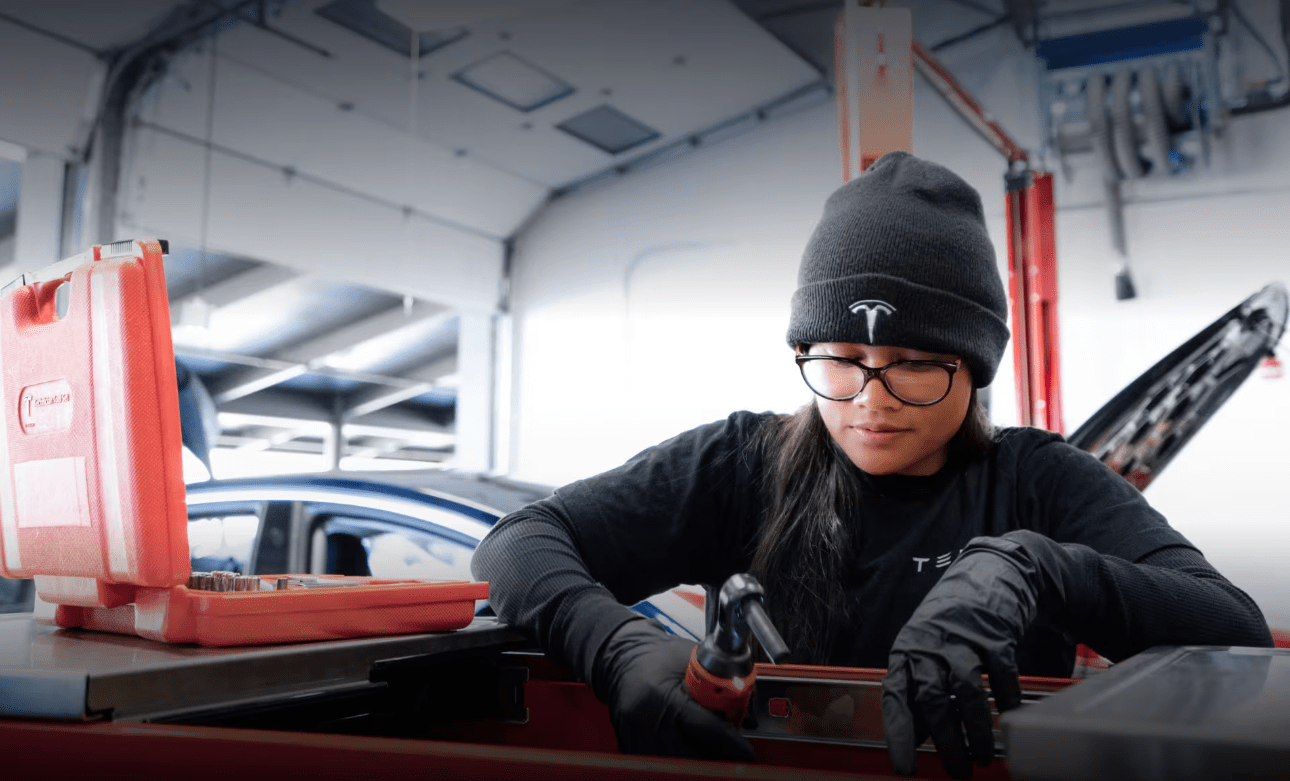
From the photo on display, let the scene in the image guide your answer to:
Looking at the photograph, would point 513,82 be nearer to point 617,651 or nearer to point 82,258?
point 82,258

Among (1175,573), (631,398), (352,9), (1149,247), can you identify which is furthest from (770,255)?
(1175,573)

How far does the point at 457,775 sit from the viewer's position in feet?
1.59

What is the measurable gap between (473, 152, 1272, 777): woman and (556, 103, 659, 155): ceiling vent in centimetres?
242

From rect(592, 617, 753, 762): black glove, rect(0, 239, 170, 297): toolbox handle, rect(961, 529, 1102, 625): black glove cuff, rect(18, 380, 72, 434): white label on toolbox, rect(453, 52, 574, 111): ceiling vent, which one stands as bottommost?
rect(592, 617, 753, 762): black glove

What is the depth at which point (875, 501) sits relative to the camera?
4.08ft

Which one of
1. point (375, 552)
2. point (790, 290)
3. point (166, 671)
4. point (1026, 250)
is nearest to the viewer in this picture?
point (166, 671)

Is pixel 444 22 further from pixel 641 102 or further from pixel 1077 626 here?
pixel 1077 626

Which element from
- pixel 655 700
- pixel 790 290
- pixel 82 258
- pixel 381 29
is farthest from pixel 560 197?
pixel 655 700

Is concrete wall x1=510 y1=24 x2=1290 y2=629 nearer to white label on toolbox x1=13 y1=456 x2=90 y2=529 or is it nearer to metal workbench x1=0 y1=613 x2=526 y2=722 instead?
metal workbench x1=0 y1=613 x2=526 y2=722

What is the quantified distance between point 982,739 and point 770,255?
9.19 ft

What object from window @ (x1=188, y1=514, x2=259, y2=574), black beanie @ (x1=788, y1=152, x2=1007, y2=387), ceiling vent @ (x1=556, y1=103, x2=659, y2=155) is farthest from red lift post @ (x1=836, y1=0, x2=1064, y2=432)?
window @ (x1=188, y1=514, x2=259, y2=574)

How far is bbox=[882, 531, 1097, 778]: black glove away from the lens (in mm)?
632

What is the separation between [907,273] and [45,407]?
0.91 meters

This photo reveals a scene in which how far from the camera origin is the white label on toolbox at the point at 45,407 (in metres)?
0.79
